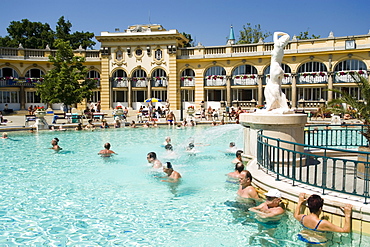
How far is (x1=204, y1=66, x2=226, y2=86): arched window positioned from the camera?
1497 inches

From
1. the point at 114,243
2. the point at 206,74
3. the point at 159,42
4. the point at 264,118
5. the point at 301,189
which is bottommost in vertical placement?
the point at 114,243

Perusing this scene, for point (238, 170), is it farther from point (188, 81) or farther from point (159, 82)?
point (159, 82)

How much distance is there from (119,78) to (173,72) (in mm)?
Result: 6318

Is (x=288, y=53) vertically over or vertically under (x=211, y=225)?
over

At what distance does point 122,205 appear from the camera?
7.86 metres

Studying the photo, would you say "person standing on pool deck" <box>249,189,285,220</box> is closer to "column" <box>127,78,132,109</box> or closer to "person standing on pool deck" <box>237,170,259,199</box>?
"person standing on pool deck" <box>237,170,259,199</box>

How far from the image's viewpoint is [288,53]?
Result: 34.3 metres

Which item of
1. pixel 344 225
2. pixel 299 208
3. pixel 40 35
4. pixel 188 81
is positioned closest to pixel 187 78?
pixel 188 81

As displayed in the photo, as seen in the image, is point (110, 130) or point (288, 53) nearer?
point (110, 130)

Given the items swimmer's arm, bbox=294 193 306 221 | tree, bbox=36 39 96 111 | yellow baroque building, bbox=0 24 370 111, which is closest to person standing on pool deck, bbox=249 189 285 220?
swimmer's arm, bbox=294 193 306 221

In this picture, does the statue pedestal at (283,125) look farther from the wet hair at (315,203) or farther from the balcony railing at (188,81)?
the balcony railing at (188,81)

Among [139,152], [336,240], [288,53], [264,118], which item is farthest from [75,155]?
[288,53]

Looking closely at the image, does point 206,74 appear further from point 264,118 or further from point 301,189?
point 301,189

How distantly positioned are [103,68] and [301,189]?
119 ft
